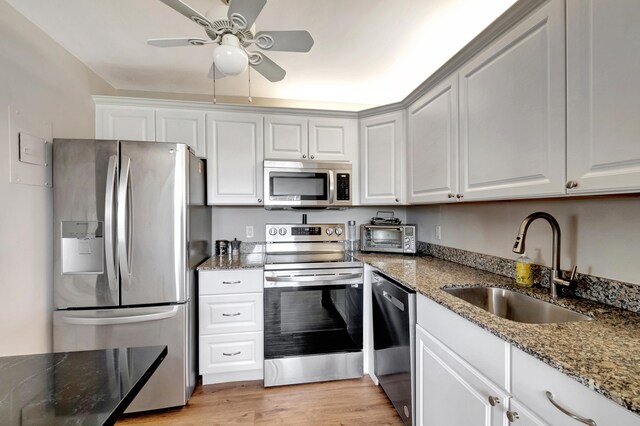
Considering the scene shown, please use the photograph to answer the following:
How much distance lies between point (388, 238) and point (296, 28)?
6.05ft

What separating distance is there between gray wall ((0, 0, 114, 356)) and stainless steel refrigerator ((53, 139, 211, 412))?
7 centimetres

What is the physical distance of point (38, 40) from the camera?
5.61 ft

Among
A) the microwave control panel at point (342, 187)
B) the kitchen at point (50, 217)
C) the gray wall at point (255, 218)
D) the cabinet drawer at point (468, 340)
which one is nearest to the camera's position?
the cabinet drawer at point (468, 340)

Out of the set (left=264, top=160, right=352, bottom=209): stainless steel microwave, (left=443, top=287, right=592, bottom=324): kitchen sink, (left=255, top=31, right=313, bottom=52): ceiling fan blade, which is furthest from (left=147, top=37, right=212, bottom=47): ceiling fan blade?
(left=443, top=287, right=592, bottom=324): kitchen sink

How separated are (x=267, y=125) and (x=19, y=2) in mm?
1559

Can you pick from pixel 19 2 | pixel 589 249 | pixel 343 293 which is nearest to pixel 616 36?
pixel 589 249

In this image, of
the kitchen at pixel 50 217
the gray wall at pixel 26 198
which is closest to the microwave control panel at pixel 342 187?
the kitchen at pixel 50 217

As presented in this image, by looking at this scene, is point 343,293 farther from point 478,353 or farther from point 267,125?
point 267,125

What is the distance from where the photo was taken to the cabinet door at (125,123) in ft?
7.29

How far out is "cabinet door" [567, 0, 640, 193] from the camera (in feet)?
2.71

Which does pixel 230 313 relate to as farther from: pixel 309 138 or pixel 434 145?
pixel 434 145

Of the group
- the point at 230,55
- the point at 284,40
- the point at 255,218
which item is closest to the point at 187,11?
the point at 230,55

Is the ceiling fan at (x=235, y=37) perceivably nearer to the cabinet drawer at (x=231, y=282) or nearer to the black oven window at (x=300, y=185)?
the black oven window at (x=300, y=185)

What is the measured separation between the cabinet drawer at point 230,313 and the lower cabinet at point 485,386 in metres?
1.19
